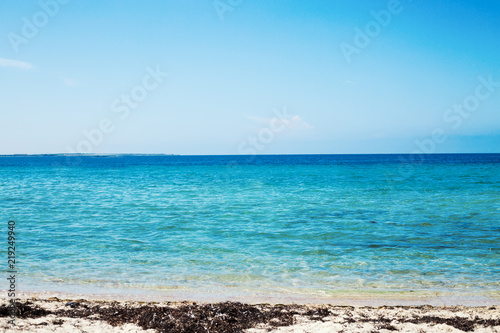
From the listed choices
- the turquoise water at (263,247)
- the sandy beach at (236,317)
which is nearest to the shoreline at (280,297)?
the turquoise water at (263,247)

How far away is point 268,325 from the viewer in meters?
5.80

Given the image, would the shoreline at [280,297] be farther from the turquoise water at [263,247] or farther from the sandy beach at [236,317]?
the sandy beach at [236,317]

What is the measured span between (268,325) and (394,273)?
421 centimetres

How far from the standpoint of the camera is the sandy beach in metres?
5.66

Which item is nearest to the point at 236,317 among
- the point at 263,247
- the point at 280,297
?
the point at 280,297

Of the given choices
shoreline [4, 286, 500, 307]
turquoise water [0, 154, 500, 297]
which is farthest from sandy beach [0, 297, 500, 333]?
turquoise water [0, 154, 500, 297]

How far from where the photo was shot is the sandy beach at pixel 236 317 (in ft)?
18.6

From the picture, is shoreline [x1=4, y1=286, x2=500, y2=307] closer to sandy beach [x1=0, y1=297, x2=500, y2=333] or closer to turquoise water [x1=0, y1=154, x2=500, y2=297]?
turquoise water [x1=0, y1=154, x2=500, y2=297]

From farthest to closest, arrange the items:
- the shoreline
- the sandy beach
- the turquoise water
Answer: the turquoise water
the shoreline
the sandy beach

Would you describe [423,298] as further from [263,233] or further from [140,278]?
[263,233]

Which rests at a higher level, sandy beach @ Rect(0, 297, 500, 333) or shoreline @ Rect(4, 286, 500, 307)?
sandy beach @ Rect(0, 297, 500, 333)

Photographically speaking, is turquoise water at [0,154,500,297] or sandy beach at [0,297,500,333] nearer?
sandy beach at [0,297,500,333]

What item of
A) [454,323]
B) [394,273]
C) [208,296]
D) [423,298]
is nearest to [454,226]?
[394,273]

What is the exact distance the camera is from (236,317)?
6.03m
